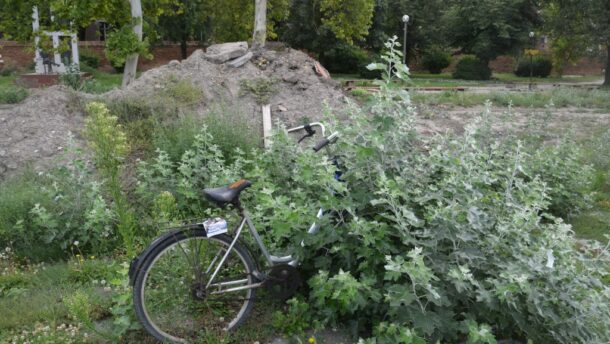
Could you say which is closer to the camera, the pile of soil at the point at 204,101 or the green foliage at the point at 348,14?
the pile of soil at the point at 204,101

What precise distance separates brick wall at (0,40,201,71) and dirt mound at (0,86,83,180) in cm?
2009

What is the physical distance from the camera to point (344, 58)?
3297 centimetres

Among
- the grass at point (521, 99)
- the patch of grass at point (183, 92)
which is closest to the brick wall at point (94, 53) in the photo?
the grass at point (521, 99)

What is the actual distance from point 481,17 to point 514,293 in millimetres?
33807

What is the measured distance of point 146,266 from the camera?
3166mm

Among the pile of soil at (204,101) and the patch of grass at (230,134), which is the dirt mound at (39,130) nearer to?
the pile of soil at (204,101)

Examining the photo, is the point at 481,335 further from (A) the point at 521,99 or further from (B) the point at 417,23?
(B) the point at 417,23

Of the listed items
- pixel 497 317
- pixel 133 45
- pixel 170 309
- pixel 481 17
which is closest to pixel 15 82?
pixel 133 45

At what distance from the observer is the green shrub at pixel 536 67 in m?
40.0

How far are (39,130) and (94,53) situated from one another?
24.1 m

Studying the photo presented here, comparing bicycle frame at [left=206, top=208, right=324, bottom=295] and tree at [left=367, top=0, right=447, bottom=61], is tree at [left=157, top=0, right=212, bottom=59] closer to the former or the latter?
tree at [left=367, top=0, right=447, bottom=61]

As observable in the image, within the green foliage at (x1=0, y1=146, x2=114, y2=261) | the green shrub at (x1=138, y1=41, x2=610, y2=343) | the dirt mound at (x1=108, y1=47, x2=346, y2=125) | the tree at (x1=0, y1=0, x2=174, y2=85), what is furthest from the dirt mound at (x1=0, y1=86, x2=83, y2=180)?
the tree at (x1=0, y1=0, x2=174, y2=85)

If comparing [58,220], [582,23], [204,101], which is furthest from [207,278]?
[582,23]

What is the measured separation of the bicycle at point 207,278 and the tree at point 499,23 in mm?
32452
